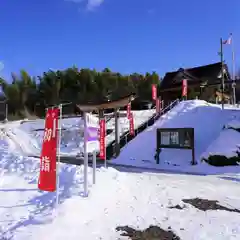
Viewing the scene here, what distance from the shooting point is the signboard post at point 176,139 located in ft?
44.0

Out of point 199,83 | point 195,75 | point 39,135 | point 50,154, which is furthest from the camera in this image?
point 195,75

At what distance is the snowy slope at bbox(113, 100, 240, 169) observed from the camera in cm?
1433

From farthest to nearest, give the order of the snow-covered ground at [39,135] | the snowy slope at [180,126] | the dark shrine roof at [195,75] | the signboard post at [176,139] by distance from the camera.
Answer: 1. the dark shrine roof at [195,75]
2. the snow-covered ground at [39,135]
3. the snowy slope at [180,126]
4. the signboard post at [176,139]

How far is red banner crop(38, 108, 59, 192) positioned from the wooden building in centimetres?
2529

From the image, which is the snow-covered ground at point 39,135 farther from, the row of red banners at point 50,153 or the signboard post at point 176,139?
the row of red banners at point 50,153

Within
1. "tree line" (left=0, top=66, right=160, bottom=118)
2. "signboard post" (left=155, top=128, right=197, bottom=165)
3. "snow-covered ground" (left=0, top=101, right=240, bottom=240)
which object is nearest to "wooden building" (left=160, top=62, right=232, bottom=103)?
"tree line" (left=0, top=66, right=160, bottom=118)

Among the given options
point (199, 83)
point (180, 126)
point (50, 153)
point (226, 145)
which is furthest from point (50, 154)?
point (199, 83)

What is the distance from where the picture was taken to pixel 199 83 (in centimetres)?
2942

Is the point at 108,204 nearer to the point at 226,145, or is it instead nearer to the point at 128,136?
the point at 226,145

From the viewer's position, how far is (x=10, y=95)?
3722 cm

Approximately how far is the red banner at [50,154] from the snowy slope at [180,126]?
350 inches

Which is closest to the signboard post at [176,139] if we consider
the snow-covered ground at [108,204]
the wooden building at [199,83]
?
the snow-covered ground at [108,204]

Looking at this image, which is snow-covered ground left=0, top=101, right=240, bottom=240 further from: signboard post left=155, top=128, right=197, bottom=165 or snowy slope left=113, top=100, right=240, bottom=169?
snowy slope left=113, top=100, right=240, bottom=169

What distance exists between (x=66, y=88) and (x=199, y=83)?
58.9ft
